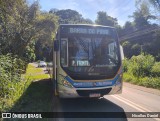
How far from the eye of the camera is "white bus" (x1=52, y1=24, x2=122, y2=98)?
30.0 ft

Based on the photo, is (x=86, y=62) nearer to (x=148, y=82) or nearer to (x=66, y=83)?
(x=66, y=83)

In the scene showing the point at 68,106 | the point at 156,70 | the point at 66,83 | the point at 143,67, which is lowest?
the point at 68,106

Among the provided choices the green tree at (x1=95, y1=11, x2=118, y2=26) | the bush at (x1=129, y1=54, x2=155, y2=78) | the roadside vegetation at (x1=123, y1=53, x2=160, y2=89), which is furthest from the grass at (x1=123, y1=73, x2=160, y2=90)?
the green tree at (x1=95, y1=11, x2=118, y2=26)

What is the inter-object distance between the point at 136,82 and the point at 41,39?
58.3 feet

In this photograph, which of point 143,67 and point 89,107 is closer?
point 89,107

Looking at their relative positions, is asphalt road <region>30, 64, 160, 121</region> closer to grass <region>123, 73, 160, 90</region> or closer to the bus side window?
the bus side window

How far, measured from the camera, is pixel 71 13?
94625 millimetres

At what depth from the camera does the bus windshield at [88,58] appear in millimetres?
9219

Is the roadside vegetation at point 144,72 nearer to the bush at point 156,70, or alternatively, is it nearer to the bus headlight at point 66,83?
the bush at point 156,70

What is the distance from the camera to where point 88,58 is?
30.7 feet

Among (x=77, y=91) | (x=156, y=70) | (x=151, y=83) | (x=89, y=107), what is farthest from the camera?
(x=156, y=70)

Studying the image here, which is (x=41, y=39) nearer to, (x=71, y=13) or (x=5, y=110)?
(x=5, y=110)

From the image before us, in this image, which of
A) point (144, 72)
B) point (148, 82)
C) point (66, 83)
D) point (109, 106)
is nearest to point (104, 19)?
point (144, 72)

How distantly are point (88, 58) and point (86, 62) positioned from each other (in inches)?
7.0
